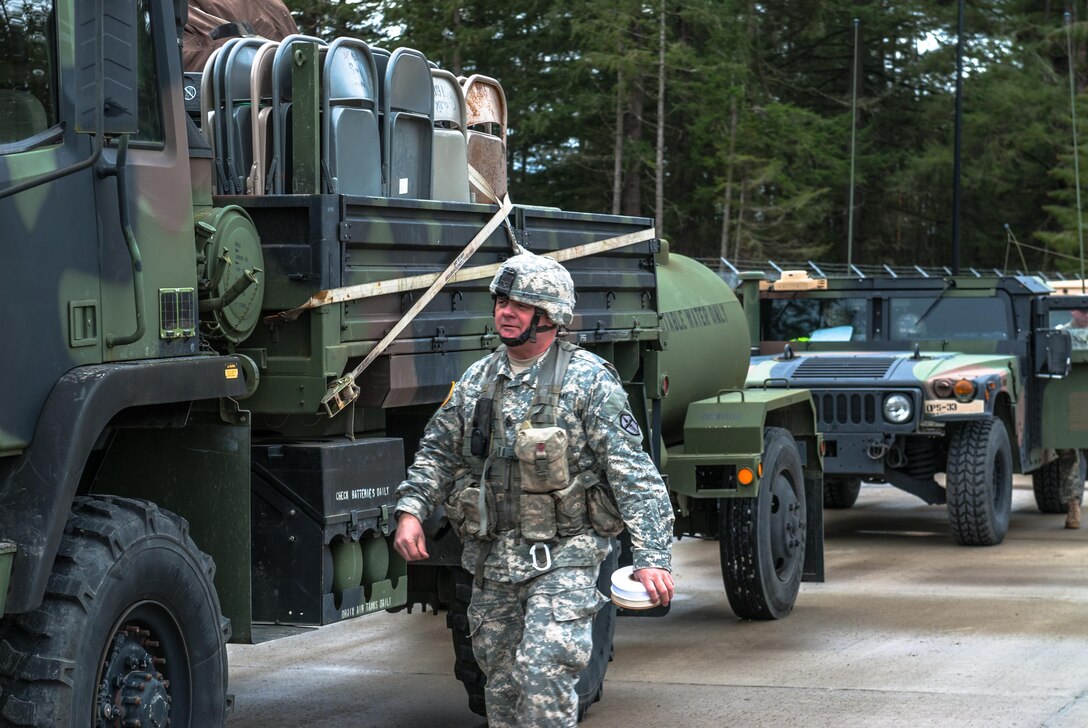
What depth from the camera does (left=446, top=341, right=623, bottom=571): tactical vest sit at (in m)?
4.76

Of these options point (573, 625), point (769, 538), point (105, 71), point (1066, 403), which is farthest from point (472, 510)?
point (1066, 403)

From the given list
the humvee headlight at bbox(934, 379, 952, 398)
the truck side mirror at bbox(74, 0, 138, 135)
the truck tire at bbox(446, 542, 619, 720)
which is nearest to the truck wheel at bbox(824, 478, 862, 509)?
the humvee headlight at bbox(934, 379, 952, 398)

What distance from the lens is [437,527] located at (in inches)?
229

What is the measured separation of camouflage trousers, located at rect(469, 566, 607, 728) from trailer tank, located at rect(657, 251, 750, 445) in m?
3.15

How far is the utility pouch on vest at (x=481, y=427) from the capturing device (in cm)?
487

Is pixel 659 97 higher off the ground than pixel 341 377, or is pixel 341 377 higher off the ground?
pixel 659 97

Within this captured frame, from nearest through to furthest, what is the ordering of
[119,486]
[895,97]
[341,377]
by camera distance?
1. [119,486]
2. [341,377]
3. [895,97]

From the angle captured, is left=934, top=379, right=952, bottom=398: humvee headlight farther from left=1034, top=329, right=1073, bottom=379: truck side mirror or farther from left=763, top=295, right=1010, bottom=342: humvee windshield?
left=1034, top=329, right=1073, bottom=379: truck side mirror

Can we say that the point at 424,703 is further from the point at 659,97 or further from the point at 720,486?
the point at 659,97

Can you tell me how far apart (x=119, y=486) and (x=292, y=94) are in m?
1.49

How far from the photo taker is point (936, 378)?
38.2ft

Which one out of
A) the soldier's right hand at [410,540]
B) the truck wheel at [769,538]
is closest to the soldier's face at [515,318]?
the soldier's right hand at [410,540]

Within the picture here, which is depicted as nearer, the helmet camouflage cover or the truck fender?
the truck fender

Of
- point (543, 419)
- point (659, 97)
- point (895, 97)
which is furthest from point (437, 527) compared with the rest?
point (895, 97)
